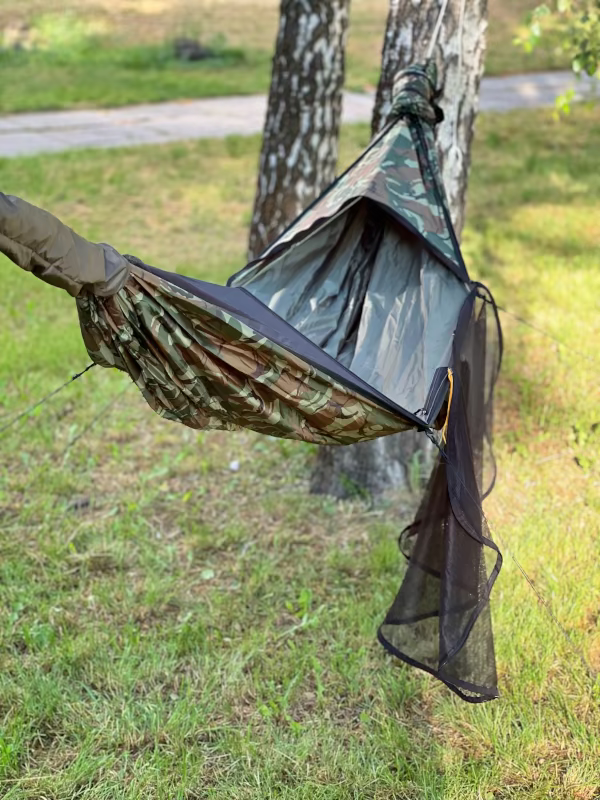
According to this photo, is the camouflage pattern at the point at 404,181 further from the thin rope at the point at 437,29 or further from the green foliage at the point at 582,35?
the green foliage at the point at 582,35

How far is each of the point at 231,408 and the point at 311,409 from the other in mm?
192

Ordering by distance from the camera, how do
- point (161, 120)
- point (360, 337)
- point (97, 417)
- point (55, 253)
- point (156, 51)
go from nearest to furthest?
point (55, 253) < point (360, 337) < point (97, 417) < point (161, 120) < point (156, 51)

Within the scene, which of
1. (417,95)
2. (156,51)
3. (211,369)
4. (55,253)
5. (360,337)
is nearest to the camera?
(55,253)

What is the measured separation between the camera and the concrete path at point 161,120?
8.11m

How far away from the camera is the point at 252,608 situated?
9.04ft

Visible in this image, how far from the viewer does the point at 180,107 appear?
9.72 meters

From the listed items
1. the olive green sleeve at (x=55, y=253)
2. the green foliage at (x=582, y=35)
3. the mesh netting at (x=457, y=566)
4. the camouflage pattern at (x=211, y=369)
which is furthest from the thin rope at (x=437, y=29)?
the olive green sleeve at (x=55, y=253)

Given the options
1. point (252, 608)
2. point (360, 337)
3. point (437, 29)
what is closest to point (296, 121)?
point (437, 29)

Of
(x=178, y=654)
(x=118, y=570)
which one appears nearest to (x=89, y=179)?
(x=118, y=570)

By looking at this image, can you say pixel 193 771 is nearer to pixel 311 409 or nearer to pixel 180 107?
pixel 311 409

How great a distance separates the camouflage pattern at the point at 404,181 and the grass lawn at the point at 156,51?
7667 mm

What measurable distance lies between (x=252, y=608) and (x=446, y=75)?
6.06ft

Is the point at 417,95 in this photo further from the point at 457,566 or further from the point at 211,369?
the point at 457,566

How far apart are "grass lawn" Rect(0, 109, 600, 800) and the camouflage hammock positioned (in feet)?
0.78
